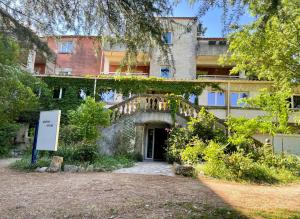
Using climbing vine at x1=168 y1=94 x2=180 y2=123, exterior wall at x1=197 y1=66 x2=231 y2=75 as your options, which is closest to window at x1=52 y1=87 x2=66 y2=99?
climbing vine at x1=168 y1=94 x2=180 y2=123

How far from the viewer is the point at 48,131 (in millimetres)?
12359

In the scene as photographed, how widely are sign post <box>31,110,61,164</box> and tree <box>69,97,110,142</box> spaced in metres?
3.90

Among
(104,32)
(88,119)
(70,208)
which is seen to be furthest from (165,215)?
(88,119)

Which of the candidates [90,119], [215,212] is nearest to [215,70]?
[90,119]

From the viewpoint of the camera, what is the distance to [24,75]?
1764 cm

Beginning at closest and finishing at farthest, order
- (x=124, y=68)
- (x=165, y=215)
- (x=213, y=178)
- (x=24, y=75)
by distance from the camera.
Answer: (x=124, y=68), (x=165, y=215), (x=213, y=178), (x=24, y=75)

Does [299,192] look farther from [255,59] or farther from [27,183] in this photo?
[27,183]

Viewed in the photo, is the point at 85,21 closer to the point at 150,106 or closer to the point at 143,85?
the point at 150,106

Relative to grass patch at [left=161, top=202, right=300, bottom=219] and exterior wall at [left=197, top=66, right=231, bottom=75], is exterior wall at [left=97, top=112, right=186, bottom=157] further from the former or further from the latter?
exterior wall at [left=197, top=66, right=231, bottom=75]

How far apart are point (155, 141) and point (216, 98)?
19.8 ft

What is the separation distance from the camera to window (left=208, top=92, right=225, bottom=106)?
23.5m

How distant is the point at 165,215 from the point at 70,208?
186cm

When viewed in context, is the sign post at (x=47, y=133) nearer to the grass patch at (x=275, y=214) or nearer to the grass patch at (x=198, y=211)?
the grass patch at (x=198, y=211)

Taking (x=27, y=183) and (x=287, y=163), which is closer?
(x=27, y=183)
